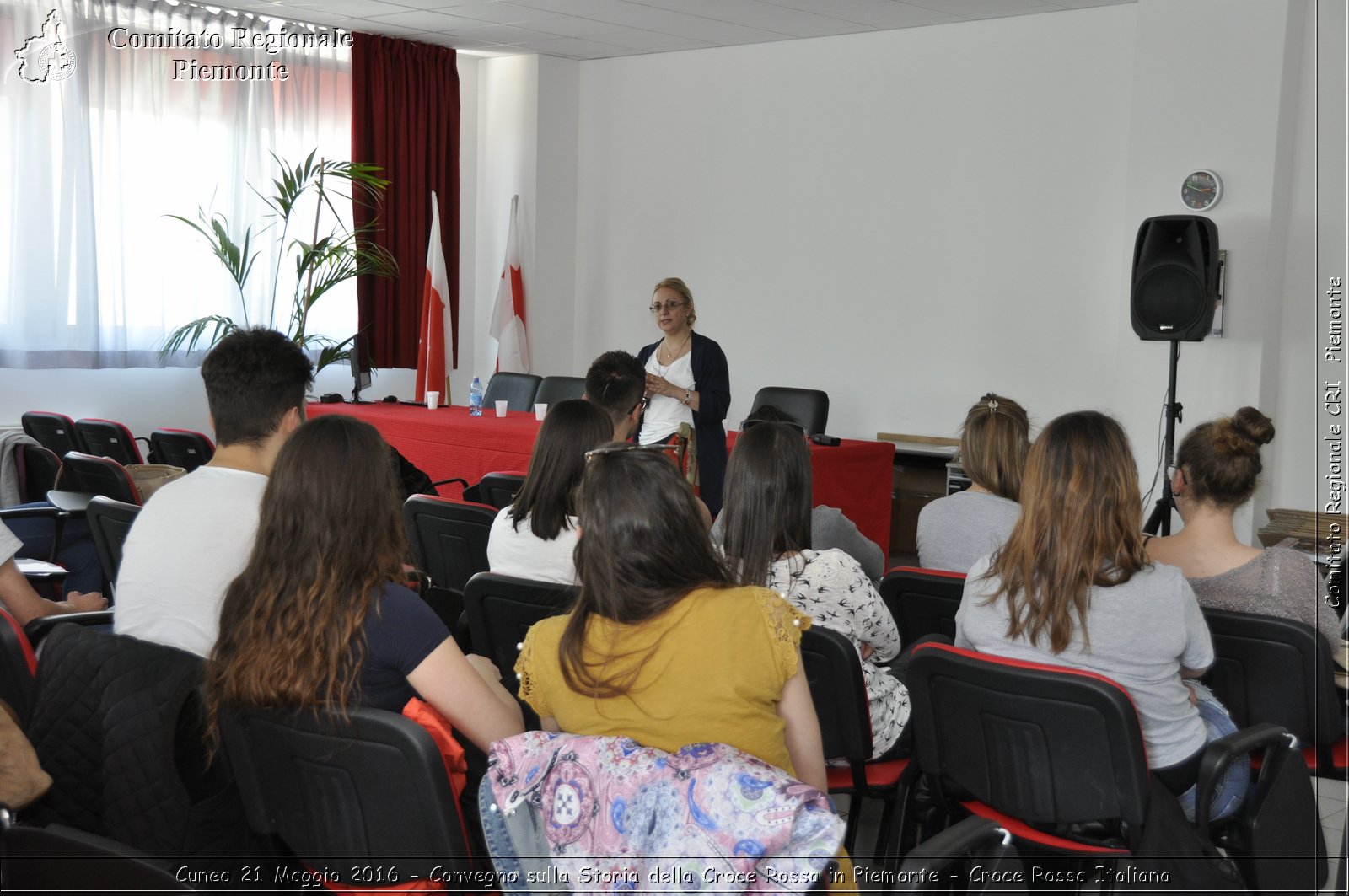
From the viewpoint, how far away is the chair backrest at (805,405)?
239 inches

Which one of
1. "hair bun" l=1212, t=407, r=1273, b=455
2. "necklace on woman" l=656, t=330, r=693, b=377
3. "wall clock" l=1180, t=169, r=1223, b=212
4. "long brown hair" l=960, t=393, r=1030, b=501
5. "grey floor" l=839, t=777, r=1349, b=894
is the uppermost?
"wall clock" l=1180, t=169, r=1223, b=212

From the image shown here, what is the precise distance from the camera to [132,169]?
7.10m

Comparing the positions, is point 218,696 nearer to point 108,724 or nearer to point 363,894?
point 108,724

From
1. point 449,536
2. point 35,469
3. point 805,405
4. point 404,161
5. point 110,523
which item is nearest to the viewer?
point 110,523

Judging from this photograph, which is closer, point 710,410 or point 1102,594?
point 1102,594

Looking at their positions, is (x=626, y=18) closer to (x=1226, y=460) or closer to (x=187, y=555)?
(x=1226, y=460)

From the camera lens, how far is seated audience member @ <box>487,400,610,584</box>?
9.07 ft

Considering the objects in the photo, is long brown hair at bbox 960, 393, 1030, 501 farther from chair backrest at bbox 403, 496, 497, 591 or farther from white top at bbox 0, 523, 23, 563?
white top at bbox 0, 523, 23, 563

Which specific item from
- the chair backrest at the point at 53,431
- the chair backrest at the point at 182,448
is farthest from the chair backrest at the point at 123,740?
the chair backrest at the point at 53,431

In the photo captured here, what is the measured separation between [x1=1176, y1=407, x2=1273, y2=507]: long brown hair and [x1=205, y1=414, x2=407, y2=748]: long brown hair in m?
Result: 1.76

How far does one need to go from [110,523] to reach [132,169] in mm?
4757

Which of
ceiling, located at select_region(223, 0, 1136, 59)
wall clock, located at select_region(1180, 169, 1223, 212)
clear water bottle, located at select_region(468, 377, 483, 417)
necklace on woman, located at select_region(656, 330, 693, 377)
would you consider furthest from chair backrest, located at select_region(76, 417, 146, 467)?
wall clock, located at select_region(1180, 169, 1223, 212)

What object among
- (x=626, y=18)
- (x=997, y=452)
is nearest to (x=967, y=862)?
(x=997, y=452)

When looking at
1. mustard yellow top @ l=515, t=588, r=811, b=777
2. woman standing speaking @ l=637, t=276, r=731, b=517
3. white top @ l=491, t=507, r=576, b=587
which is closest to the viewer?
mustard yellow top @ l=515, t=588, r=811, b=777
